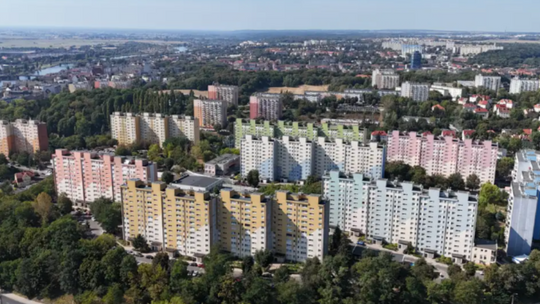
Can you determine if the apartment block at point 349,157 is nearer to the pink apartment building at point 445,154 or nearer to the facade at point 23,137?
the pink apartment building at point 445,154

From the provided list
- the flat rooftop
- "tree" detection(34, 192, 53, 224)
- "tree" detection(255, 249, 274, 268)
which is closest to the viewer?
"tree" detection(255, 249, 274, 268)

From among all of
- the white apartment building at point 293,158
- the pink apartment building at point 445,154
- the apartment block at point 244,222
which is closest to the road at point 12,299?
the apartment block at point 244,222

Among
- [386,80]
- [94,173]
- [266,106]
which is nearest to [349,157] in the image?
[94,173]

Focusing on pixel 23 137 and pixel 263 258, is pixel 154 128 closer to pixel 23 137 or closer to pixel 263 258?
pixel 23 137

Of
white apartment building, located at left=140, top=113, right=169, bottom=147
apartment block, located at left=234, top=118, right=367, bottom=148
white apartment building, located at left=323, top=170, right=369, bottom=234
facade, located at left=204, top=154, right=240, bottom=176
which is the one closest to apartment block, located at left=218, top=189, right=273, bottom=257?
white apartment building, located at left=323, top=170, right=369, bottom=234

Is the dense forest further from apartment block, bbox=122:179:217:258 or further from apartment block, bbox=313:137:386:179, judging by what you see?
apartment block, bbox=313:137:386:179

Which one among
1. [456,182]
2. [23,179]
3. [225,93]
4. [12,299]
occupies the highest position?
[225,93]

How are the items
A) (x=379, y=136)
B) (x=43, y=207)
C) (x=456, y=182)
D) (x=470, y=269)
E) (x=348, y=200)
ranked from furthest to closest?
(x=379, y=136)
(x=456, y=182)
(x=43, y=207)
(x=348, y=200)
(x=470, y=269)
